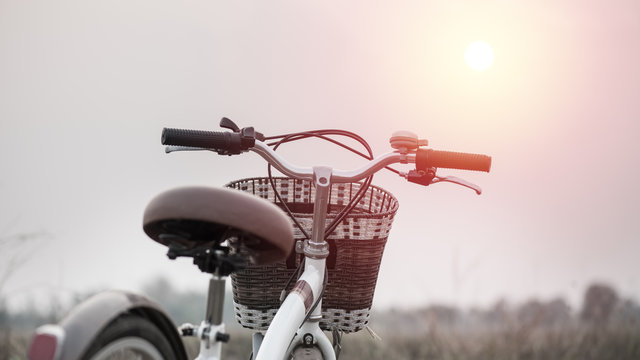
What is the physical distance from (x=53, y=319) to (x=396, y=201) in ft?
6.54

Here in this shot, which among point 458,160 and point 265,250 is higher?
point 458,160

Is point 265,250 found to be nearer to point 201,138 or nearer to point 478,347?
point 201,138

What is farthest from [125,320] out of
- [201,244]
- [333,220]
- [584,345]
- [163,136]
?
[584,345]

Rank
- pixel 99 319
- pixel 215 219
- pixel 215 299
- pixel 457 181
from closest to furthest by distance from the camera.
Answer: pixel 99 319
pixel 215 219
pixel 215 299
pixel 457 181

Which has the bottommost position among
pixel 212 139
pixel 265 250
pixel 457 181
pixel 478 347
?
pixel 478 347

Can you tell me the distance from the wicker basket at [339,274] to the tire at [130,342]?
837 mm

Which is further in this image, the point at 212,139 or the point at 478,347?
the point at 478,347

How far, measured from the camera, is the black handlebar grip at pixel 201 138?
73.7 inches

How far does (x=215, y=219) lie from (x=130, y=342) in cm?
30

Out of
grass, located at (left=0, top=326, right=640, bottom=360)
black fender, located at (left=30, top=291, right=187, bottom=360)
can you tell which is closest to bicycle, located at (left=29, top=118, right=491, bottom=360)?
black fender, located at (left=30, top=291, right=187, bottom=360)

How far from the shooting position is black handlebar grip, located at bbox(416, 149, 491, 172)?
1.92m

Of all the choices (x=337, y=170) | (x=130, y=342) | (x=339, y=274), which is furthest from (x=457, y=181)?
(x=130, y=342)

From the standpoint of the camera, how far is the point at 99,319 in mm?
1131

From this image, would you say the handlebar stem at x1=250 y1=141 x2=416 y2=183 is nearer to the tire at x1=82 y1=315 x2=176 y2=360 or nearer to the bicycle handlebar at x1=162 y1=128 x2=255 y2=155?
the bicycle handlebar at x1=162 y1=128 x2=255 y2=155
